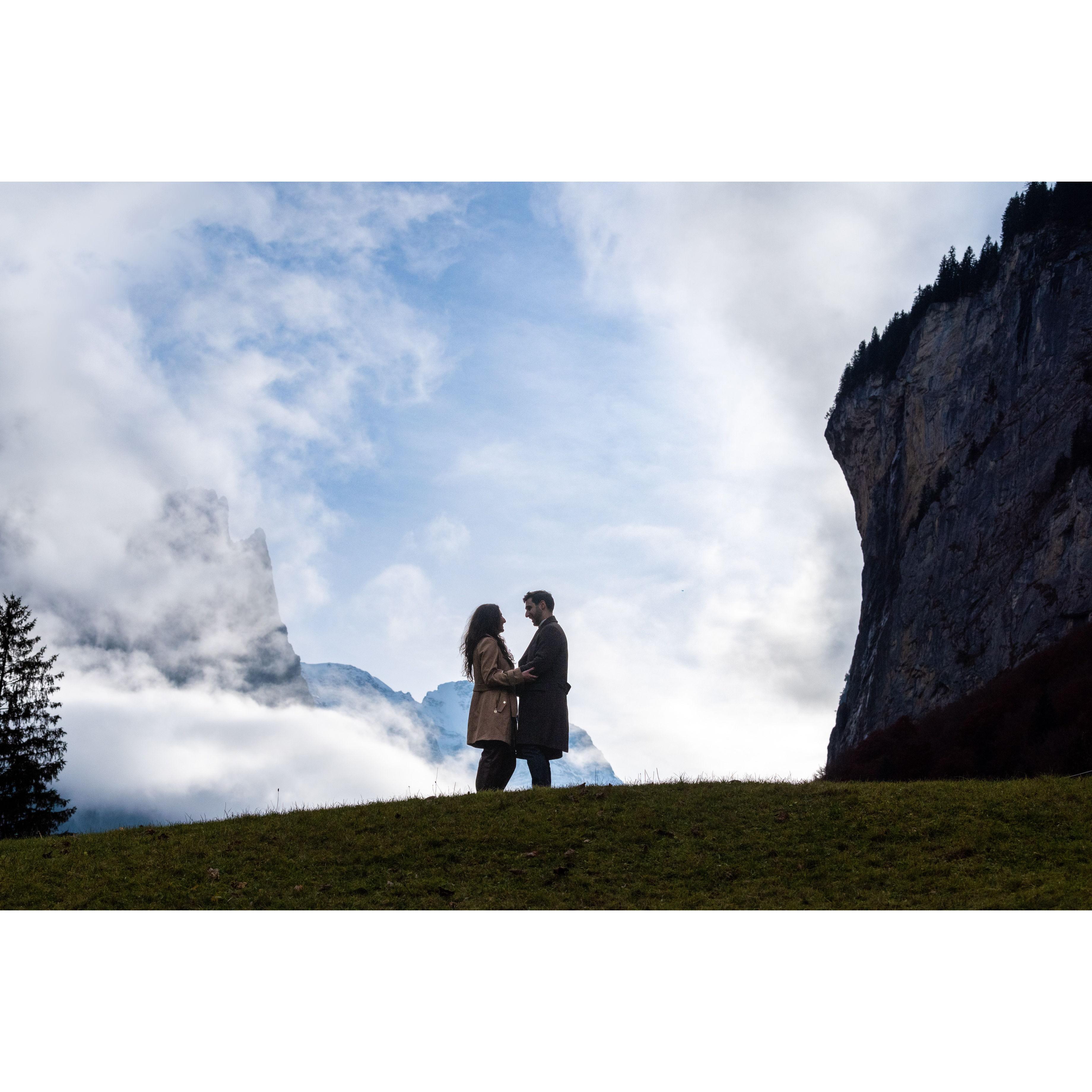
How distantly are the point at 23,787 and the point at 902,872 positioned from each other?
35.2m

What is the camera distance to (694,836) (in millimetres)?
14047

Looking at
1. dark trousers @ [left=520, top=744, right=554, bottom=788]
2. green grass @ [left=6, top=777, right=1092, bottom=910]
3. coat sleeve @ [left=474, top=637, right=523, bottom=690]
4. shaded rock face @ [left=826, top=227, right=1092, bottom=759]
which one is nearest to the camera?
green grass @ [left=6, top=777, right=1092, bottom=910]

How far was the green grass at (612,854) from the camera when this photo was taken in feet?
38.9

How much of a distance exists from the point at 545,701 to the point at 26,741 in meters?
31.3

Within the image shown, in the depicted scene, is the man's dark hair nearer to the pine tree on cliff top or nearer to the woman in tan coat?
the woman in tan coat

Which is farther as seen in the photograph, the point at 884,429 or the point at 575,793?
the point at 884,429

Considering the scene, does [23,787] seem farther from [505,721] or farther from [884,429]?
[884,429]

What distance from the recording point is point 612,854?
43.8ft

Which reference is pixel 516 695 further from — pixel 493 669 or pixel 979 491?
pixel 979 491

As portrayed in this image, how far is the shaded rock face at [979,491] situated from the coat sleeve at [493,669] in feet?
120

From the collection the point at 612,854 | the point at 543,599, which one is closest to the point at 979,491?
the point at 543,599

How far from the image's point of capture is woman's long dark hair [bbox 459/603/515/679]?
16312 mm

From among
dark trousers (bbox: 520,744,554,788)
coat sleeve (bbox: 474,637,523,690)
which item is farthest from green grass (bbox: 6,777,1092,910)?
coat sleeve (bbox: 474,637,523,690)

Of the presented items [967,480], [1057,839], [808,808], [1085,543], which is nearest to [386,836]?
[808,808]
